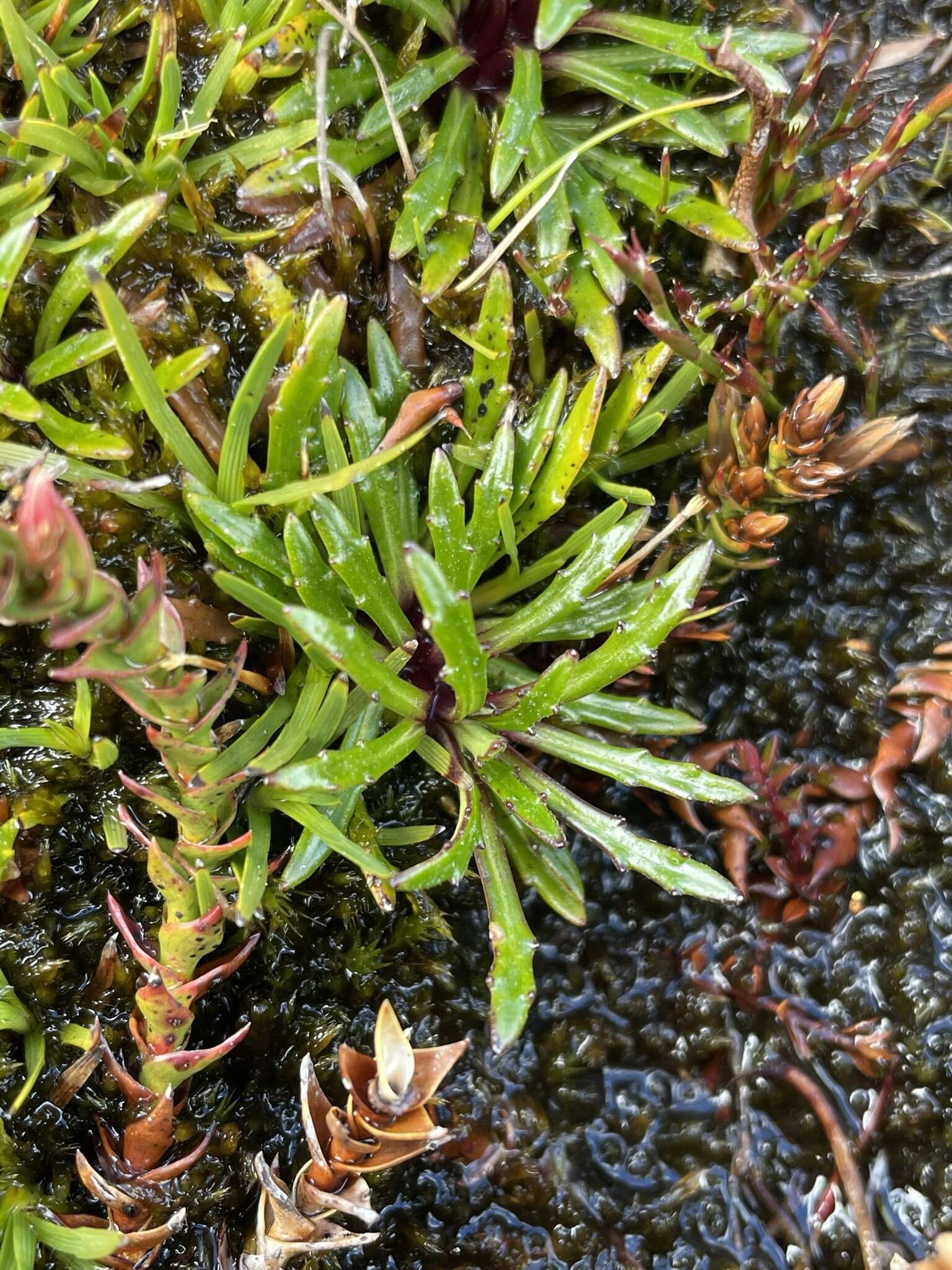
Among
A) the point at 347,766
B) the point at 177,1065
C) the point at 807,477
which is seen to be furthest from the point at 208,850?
the point at 807,477

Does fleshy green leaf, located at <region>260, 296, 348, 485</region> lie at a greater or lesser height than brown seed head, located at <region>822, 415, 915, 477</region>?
greater

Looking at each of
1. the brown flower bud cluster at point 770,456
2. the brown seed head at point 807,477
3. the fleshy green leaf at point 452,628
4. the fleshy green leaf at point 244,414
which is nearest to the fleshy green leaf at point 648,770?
the fleshy green leaf at point 452,628

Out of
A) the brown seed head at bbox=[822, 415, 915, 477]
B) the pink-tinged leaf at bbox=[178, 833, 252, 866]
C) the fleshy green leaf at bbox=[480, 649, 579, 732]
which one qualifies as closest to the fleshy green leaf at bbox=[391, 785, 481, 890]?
the fleshy green leaf at bbox=[480, 649, 579, 732]

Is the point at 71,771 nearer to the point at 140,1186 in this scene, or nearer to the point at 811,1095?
the point at 140,1186

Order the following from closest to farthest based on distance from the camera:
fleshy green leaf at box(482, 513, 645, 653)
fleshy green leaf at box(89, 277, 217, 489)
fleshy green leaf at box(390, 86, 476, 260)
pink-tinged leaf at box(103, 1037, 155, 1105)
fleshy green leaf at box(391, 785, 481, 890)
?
fleshy green leaf at box(89, 277, 217, 489), fleshy green leaf at box(391, 785, 481, 890), pink-tinged leaf at box(103, 1037, 155, 1105), fleshy green leaf at box(482, 513, 645, 653), fleshy green leaf at box(390, 86, 476, 260)

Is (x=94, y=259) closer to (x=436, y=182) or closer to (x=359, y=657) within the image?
(x=436, y=182)

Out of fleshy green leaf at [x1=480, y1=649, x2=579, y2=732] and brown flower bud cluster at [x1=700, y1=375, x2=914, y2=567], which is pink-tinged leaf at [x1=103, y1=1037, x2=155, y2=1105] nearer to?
fleshy green leaf at [x1=480, y1=649, x2=579, y2=732]

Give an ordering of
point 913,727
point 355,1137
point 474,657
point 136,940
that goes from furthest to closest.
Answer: point 913,727 → point 136,940 → point 474,657 → point 355,1137
